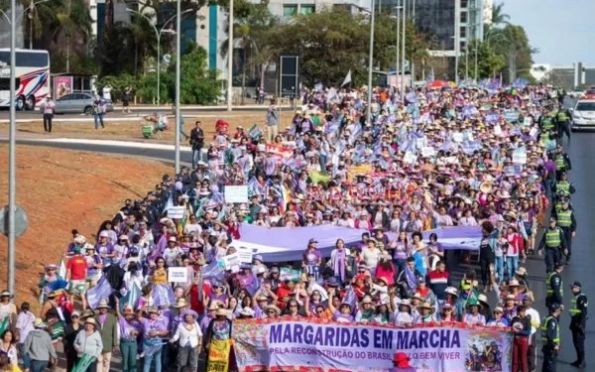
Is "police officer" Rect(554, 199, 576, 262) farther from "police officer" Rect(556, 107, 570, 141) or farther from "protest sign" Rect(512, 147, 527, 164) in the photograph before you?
"police officer" Rect(556, 107, 570, 141)

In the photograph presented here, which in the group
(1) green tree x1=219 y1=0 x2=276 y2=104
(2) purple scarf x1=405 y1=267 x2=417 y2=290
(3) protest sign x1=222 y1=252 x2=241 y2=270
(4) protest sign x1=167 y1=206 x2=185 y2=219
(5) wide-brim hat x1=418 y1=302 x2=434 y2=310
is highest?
(1) green tree x1=219 y1=0 x2=276 y2=104

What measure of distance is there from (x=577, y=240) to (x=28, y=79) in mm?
45868

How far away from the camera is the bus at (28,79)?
239 feet

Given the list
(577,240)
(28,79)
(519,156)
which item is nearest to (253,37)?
(28,79)

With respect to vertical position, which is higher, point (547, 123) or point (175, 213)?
point (547, 123)

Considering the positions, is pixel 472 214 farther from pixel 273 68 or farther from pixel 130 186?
pixel 273 68

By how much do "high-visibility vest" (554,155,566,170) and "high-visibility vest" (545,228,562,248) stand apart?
10.3m

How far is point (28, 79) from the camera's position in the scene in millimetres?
73312

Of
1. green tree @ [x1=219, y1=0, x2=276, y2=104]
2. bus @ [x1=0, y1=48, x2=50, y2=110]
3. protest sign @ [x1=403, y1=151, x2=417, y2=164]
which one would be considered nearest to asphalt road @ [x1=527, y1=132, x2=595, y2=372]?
protest sign @ [x1=403, y1=151, x2=417, y2=164]

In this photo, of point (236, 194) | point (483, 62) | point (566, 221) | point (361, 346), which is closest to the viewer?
point (361, 346)

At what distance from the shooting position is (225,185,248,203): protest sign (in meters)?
28.4

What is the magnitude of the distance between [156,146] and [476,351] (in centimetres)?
3221

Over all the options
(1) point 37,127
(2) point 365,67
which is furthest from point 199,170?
(2) point 365,67

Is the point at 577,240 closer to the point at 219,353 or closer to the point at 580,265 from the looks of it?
the point at 580,265
